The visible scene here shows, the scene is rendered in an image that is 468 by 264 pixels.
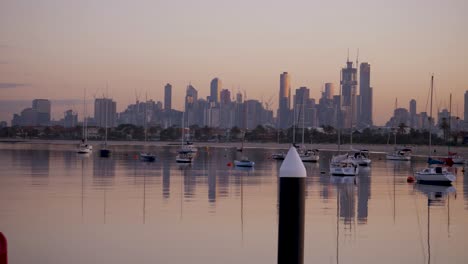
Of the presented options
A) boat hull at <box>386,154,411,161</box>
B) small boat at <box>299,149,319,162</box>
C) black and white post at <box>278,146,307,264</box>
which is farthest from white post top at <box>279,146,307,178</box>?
boat hull at <box>386,154,411,161</box>

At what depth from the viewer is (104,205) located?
32.5m

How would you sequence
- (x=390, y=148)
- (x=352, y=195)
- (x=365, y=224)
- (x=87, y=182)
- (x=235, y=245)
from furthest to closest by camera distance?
(x=390, y=148) < (x=87, y=182) < (x=352, y=195) < (x=365, y=224) < (x=235, y=245)

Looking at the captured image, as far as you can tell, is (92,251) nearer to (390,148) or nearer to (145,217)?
(145,217)

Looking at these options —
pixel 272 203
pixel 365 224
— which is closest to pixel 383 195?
pixel 272 203

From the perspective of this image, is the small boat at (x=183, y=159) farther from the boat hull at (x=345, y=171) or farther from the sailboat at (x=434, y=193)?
the sailboat at (x=434, y=193)

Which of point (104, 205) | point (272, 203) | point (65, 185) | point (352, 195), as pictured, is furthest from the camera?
point (65, 185)

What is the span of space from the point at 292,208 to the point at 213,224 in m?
18.1

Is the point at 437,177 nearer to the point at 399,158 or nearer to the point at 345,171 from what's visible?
the point at 345,171

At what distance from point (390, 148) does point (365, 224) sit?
14617 centimetres

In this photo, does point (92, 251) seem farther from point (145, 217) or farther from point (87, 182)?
point (87, 182)

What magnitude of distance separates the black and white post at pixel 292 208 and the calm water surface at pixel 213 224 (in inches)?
425

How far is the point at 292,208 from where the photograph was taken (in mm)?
8555

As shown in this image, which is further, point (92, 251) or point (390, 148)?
point (390, 148)

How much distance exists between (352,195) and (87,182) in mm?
17359
